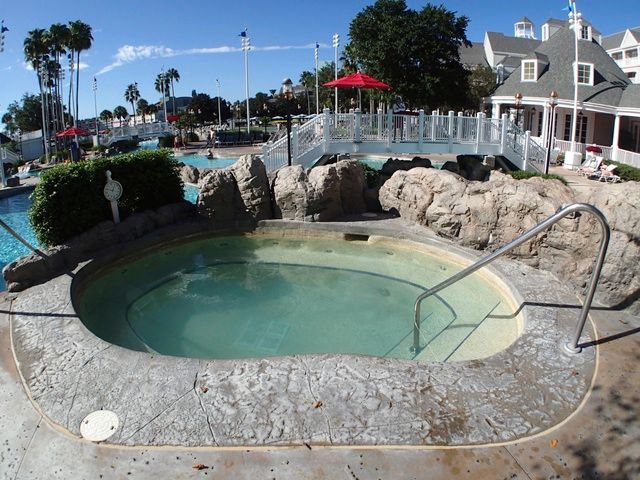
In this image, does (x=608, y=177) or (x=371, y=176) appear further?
(x=608, y=177)

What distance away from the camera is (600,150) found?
2320cm

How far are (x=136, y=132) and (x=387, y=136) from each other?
111ft

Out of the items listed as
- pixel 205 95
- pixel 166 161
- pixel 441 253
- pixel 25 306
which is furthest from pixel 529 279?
pixel 205 95

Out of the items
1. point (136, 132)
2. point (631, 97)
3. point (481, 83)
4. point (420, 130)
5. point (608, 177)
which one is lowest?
point (608, 177)

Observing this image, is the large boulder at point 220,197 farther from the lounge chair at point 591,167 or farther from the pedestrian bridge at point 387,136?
the lounge chair at point 591,167

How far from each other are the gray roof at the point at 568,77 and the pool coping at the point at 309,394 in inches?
1097

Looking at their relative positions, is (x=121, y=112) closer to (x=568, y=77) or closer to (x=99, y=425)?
(x=568, y=77)

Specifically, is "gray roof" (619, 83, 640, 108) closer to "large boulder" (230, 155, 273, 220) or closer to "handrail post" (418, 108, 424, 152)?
"handrail post" (418, 108, 424, 152)

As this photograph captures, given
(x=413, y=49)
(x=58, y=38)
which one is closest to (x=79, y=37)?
(x=58, y=38)

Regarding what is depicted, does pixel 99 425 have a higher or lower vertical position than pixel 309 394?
lower

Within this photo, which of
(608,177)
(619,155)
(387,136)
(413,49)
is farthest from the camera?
(413,49)

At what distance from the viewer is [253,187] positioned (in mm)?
11820

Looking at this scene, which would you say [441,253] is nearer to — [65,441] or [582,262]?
[582,262]

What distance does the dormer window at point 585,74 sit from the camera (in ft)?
93.6
